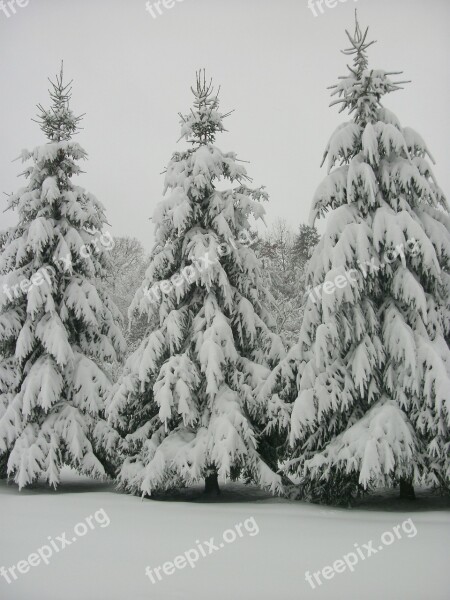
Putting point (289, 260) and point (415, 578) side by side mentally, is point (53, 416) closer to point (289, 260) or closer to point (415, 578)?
point (415, 578)

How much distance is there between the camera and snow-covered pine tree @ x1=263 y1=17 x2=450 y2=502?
474 inches

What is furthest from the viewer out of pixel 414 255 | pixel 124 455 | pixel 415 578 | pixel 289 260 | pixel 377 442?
pixel 289 260

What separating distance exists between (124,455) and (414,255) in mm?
8822

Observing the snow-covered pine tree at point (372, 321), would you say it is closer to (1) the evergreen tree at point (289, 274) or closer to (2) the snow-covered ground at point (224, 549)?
(2) the snow-covered ground at point (224, 549)

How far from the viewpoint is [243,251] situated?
15.4 metres

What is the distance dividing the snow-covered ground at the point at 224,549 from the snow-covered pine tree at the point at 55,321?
1980 millimetres

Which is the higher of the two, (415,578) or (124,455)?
(124,455)

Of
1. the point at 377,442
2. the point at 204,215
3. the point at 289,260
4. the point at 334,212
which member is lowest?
the point at 377,442

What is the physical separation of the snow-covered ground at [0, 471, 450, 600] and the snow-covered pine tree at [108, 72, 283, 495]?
4.29 ft

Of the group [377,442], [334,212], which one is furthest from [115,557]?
[334,212]

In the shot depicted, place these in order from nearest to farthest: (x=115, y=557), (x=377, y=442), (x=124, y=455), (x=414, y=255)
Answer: (x=115, y=557) → (x=377, y=442) → (x=414, y=255) → (x=124, y=455)

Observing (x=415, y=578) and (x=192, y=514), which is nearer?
(x=415, y=578)

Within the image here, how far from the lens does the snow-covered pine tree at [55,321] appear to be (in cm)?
1544

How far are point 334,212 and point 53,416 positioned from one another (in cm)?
928
